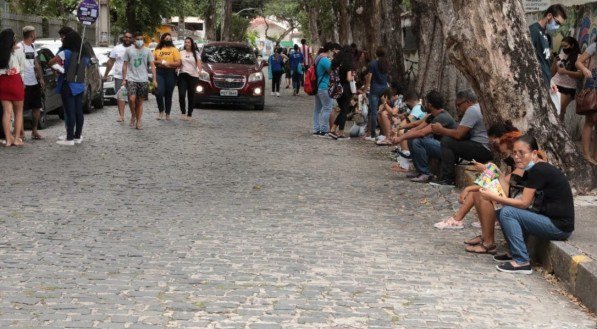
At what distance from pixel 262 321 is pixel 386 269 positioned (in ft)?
5.85

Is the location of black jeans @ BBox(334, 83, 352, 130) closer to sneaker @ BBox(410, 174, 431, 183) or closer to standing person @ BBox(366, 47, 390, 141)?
standing person @ BBox(366, 47, 390, 141)

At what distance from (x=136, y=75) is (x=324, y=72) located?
3.69 meters

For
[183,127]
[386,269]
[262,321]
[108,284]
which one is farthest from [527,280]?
[183,127]

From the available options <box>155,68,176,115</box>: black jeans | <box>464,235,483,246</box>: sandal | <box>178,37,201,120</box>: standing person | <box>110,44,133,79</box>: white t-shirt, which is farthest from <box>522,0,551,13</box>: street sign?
<box>110,44,133,79</box>: white t-shirt

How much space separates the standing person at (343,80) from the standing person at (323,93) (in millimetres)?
228

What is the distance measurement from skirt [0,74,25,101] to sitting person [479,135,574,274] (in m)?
9.18

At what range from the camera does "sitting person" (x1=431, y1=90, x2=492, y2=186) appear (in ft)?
36.9

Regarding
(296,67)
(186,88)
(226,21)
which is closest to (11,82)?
(186,88)

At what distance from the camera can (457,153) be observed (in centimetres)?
1153

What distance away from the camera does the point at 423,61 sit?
1931 cm

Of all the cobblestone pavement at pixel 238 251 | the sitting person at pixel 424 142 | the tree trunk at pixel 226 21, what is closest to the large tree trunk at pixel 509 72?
the cobblestone pavement at pixel 238 251

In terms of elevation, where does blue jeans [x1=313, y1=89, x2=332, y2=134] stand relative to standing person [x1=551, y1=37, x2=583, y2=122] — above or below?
below

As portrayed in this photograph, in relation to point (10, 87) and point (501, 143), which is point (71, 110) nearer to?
point (10, 87)

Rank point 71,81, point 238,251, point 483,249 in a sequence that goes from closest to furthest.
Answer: point 238,251, point 483,249, point 71,81
